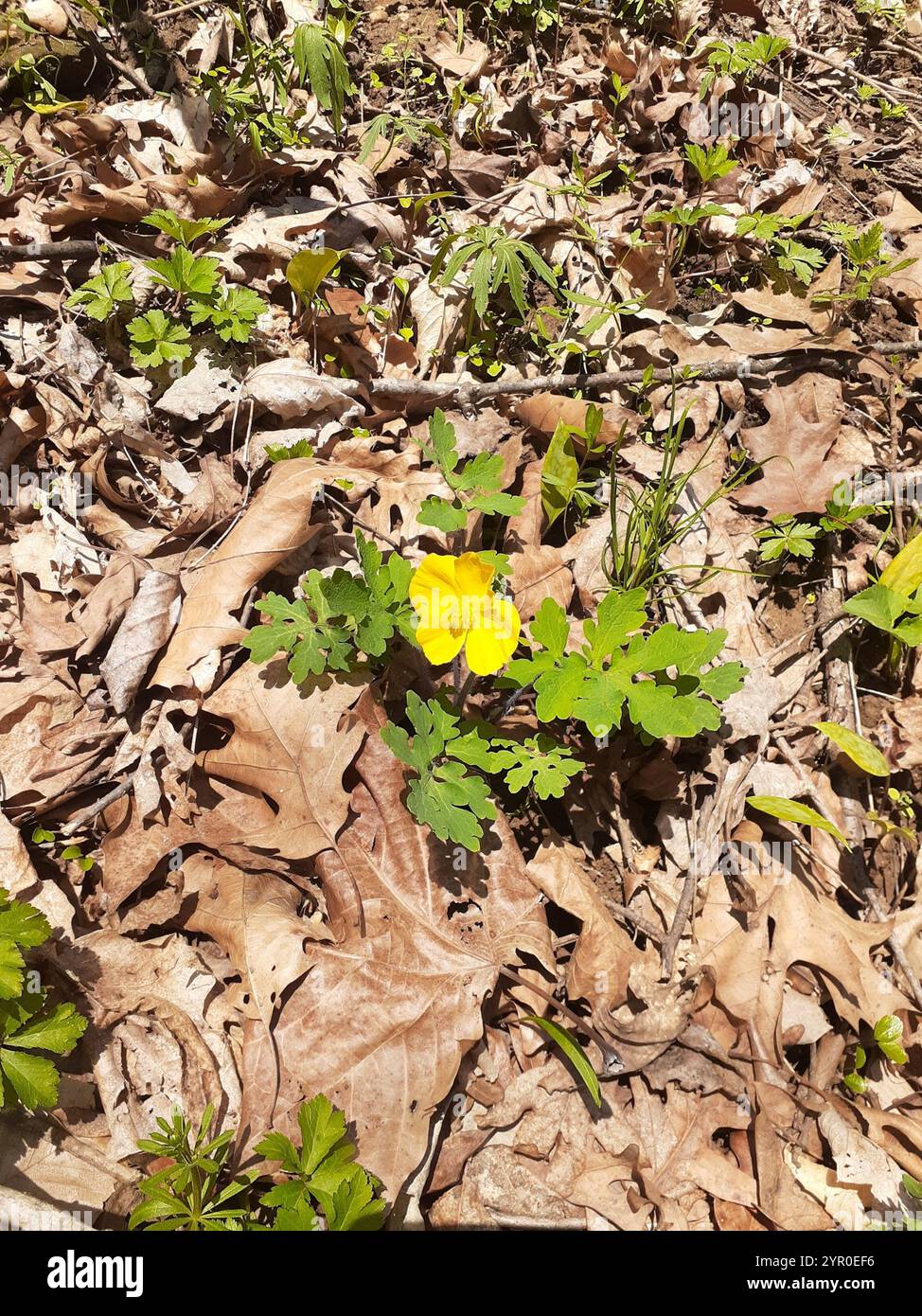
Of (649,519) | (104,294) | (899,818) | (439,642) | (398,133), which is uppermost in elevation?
(398,133)

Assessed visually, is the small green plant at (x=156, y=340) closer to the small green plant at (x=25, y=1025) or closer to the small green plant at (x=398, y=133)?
the small green plant at (x=398, y=133)

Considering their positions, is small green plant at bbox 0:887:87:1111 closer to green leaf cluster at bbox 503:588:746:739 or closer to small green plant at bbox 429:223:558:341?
green leaf cluster at bbox 503:588:746:739

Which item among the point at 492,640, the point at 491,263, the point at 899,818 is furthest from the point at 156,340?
the point at 899,818

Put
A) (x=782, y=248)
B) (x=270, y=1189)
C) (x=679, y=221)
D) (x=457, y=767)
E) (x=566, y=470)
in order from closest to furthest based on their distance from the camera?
(x=270, y=1189) → (x=457, y=767) → (x=566, y=470) → (x=679, y=221) → (x=782, y=248)

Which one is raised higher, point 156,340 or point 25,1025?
point 156,340

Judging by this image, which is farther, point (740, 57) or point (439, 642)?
point (740, 57)

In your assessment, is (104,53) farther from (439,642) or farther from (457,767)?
(457,767)

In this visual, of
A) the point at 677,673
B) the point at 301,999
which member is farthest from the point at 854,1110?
the point at 301,999

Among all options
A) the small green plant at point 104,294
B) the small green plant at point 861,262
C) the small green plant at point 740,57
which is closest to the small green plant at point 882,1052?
the small green plant at point 861,262

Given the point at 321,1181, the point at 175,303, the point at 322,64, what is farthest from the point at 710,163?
the point at 321,1181

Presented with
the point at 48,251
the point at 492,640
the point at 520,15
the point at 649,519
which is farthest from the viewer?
the point at 520,15
